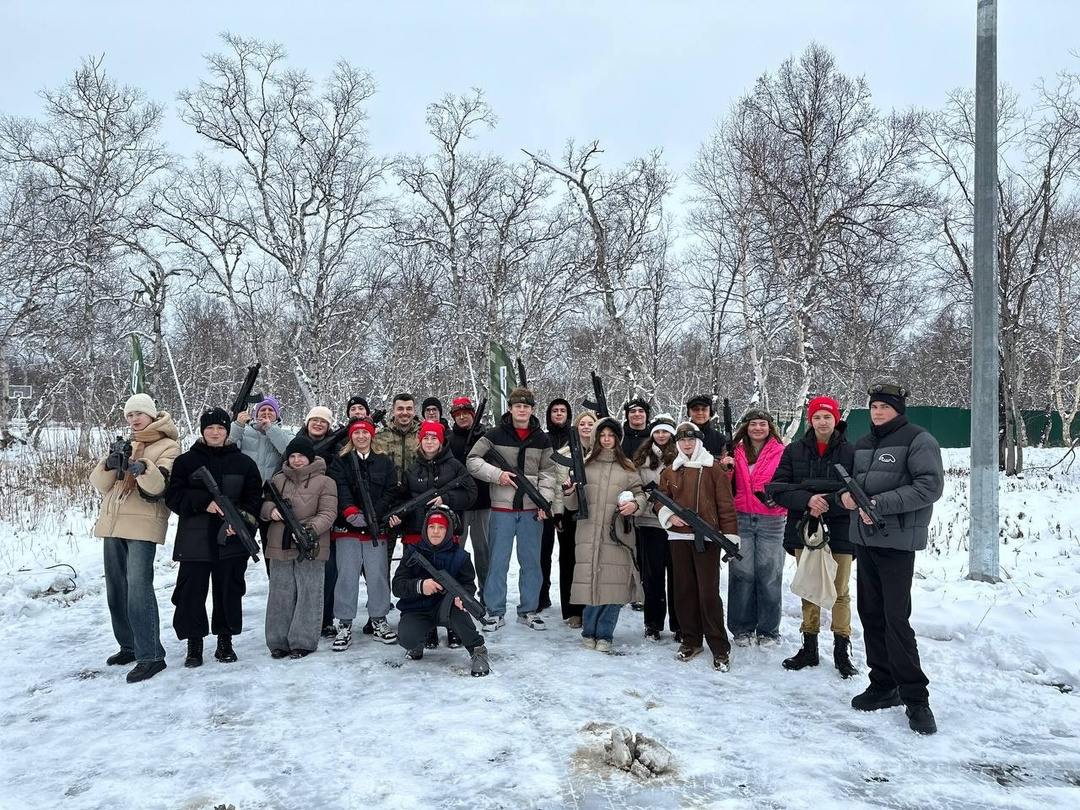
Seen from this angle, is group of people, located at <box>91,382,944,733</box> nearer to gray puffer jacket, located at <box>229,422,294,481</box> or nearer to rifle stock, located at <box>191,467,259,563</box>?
rifle stock, located at <box>191,467,259,563</box>

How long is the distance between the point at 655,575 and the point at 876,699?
1.96 m

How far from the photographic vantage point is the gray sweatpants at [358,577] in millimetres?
5680

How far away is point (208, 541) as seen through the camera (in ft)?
16.5

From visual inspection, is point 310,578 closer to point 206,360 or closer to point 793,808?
point 793,808

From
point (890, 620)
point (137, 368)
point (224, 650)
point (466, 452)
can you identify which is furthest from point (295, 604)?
point (137, 368)

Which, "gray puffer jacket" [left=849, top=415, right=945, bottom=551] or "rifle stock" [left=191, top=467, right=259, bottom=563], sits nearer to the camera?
"gray puffer jacket" [left=849, top=415, right=945, bottom=551]

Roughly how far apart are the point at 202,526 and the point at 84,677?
4.20 ft

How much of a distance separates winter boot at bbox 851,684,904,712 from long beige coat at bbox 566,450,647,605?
1.83 meters

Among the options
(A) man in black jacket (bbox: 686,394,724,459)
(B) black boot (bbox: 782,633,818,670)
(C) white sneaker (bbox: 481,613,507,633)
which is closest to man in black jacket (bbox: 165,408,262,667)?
(C) white sneaker (bbox: 481,613,507,633)

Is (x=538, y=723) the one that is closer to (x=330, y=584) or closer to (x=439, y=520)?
(x=439, y=520)

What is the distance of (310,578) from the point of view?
5430 mm

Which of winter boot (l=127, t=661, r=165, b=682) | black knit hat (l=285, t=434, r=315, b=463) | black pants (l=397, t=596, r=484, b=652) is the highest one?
black knit hat (l=285, t=434, r=315, b=463)

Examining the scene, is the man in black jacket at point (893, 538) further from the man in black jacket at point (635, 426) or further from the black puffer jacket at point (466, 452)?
the black puffer jacket at point (466, 452)

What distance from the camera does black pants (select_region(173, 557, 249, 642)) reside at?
16.6 feet
